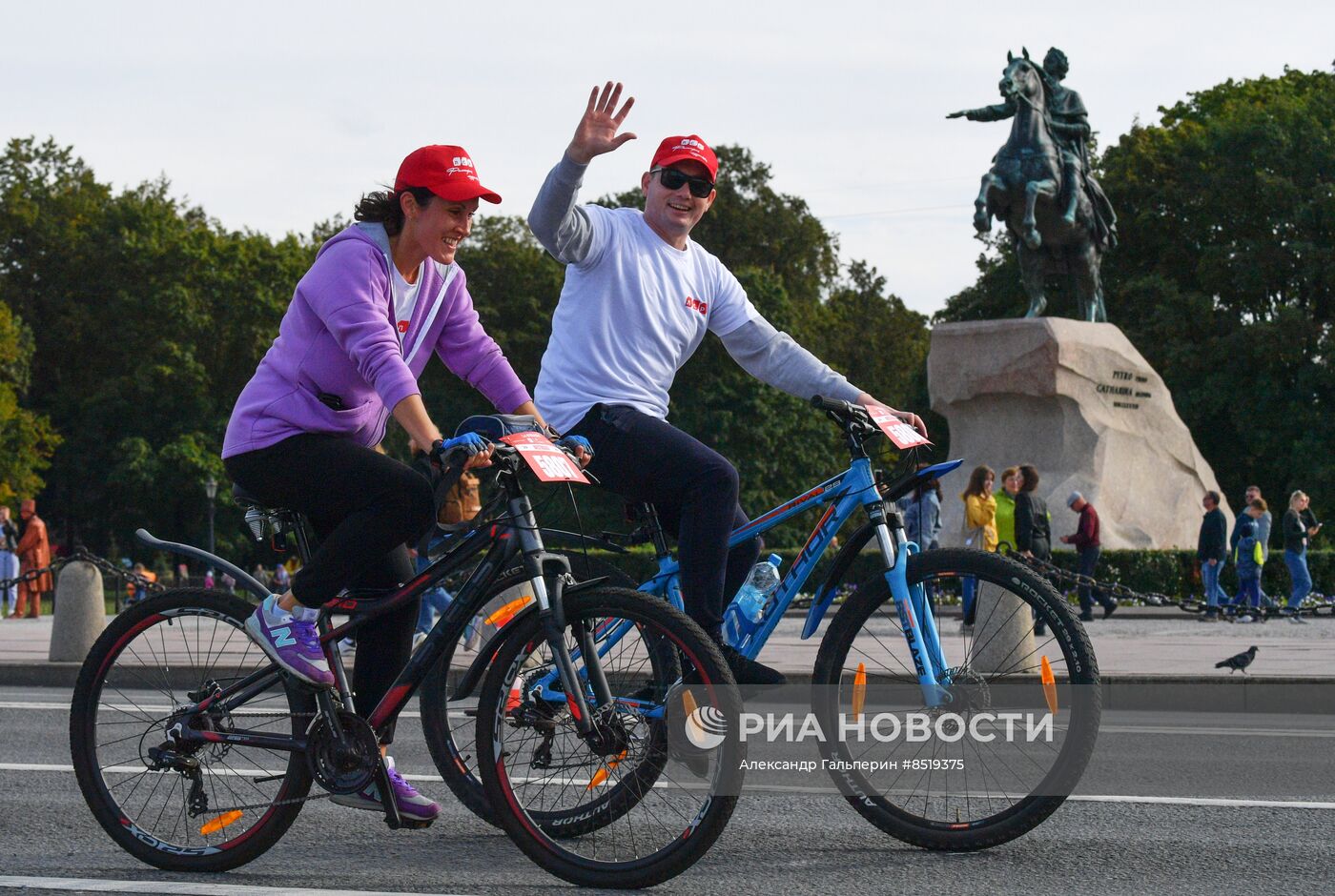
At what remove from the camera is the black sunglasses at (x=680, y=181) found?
17.9 ft

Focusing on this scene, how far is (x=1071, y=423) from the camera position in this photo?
2383 centimetres

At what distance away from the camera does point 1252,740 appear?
8.38 metres

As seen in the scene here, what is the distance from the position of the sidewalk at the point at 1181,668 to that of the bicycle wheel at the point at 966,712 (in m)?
2.89

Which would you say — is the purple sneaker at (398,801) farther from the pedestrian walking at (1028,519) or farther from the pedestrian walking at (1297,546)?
the pedestrian walking at (1297,546)

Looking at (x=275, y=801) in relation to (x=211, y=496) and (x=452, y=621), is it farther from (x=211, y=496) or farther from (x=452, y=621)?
(x=211, y=496)

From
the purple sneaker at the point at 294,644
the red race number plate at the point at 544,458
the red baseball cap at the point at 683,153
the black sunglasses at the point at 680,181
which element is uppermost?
the red baseball cap at the point at 683,153

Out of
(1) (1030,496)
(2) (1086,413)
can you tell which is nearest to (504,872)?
(1) (1030,496)

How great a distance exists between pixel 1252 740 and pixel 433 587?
5.05 meters

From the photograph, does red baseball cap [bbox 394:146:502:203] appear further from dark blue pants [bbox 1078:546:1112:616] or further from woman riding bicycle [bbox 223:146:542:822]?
dark blue pants [bbox 1078:546:1112:616]

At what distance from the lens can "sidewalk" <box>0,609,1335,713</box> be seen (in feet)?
34.5

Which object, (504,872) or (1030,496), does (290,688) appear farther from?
(1030,496)

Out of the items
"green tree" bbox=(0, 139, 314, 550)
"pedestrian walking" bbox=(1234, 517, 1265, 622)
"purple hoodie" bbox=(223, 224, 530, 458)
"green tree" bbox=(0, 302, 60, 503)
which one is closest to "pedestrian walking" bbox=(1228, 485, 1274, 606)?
"pedestrian walking" bbox=(1234, 517, 1265, 622)

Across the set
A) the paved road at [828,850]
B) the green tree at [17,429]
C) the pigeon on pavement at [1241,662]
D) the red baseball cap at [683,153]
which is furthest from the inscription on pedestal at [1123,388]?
the green tree at [17,429]

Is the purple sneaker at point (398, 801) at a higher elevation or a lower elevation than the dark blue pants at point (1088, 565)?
lower
